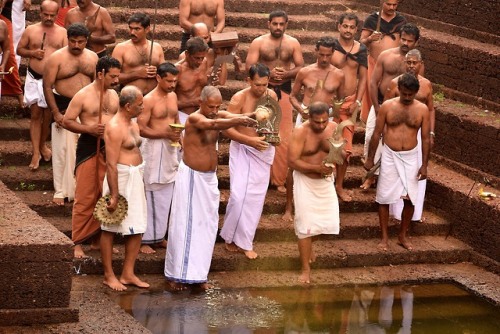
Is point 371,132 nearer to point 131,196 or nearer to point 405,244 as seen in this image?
point 405,244

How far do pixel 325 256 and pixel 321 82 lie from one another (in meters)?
1.81

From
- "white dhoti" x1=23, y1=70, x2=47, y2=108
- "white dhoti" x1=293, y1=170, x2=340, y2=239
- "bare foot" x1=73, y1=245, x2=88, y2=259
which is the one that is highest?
"white dhoti" x1=23, y1=70, x2=47, y2=108

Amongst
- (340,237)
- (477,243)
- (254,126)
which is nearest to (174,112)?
(254,126)

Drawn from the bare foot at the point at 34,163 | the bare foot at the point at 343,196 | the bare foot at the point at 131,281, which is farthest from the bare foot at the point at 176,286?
the bare foot at the point at 343,196

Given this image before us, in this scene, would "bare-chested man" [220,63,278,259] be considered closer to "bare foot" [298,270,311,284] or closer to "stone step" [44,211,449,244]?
"stone step" [44,211,449,244]

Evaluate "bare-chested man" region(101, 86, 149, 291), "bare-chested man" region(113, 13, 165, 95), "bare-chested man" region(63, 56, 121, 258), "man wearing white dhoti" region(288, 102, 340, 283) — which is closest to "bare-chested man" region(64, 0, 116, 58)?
"bare-chested man" region(113, 13, 165, 95)

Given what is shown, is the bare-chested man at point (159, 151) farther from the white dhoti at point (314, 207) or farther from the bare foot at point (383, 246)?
the bare foot at point (383, 246)

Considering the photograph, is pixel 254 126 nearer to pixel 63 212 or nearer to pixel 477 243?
pixel 63 212

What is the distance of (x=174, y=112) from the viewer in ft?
37.4

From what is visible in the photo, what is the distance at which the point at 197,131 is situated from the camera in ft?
35.8

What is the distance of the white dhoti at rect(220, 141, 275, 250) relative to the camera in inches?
462

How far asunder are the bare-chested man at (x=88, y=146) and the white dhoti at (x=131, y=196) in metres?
0.30

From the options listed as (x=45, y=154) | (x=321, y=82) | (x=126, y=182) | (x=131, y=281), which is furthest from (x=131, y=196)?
(x=321, y=82)

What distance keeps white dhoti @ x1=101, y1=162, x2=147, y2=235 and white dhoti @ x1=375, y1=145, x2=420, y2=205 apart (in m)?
2.83
